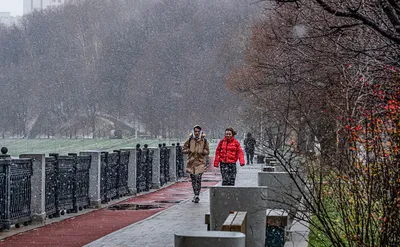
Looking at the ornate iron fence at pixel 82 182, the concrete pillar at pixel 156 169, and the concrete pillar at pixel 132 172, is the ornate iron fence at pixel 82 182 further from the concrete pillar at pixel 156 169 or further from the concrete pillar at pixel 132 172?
the concrete pillar at pixel 156 169

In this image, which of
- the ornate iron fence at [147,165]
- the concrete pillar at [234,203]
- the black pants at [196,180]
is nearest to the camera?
the concrete pillar at [234,203]

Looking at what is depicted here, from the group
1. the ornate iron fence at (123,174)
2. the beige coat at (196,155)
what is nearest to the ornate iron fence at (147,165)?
the ornate iron fence at (123,174)

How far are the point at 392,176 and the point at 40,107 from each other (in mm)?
129867

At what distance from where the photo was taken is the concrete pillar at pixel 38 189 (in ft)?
52.5

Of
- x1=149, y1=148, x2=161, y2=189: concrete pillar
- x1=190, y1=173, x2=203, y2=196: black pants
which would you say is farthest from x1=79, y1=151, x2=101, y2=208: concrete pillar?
x1=149, y1=148, x2=161, y2=189: concrete pillar

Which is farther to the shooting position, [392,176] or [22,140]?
[22,140]

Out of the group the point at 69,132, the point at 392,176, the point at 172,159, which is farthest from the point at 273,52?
the point at 69,132

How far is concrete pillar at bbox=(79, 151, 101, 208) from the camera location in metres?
19.9

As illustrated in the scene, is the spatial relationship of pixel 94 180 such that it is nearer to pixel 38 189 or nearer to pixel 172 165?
pixel 38 189

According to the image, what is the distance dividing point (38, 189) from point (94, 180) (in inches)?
157

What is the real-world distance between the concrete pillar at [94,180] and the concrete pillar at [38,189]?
11.8 feet

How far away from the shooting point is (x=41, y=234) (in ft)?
47.5

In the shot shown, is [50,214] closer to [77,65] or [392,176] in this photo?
[392,176]

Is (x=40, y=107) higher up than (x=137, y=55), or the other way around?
(x=137, y=55)
